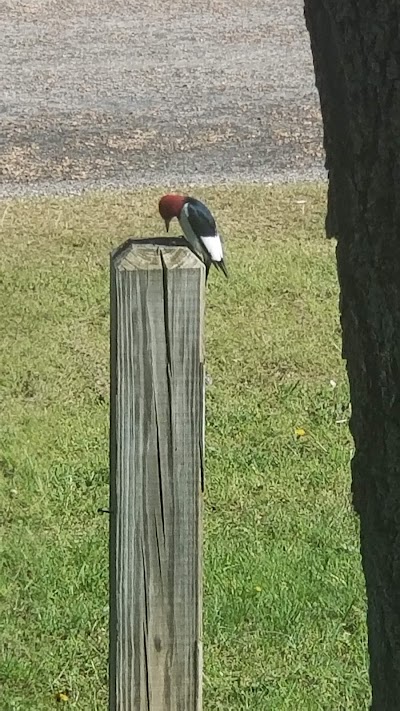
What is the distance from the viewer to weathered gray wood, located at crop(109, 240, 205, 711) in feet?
6.04

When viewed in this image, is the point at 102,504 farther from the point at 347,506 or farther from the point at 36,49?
the point at 36,49

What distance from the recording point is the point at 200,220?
15.9 ft

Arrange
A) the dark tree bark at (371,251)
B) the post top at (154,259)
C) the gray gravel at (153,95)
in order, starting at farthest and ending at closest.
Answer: the gray gravel at (153,95), the post top at (154,259), the dark tree bark at (371,251)

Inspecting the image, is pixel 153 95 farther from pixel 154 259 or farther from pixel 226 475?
pixel 154 259

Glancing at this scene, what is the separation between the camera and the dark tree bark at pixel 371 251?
5.10ft

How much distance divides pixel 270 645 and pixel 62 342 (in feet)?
8.13

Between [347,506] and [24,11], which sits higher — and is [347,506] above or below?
below

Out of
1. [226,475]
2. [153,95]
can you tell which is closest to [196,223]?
[226,475]

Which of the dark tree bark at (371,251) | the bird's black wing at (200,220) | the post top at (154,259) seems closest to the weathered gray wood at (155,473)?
the post top at (154,259)


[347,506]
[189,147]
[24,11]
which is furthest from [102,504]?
[24,11]

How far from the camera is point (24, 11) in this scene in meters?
13.7

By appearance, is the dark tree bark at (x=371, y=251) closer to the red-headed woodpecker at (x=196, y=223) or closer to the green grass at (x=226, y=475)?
the green grass at (x=226, y=475)

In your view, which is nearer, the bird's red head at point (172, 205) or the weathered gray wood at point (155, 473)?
the weathered gray wood at point (155, 473)

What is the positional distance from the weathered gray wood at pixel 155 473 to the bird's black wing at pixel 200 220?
290cm
